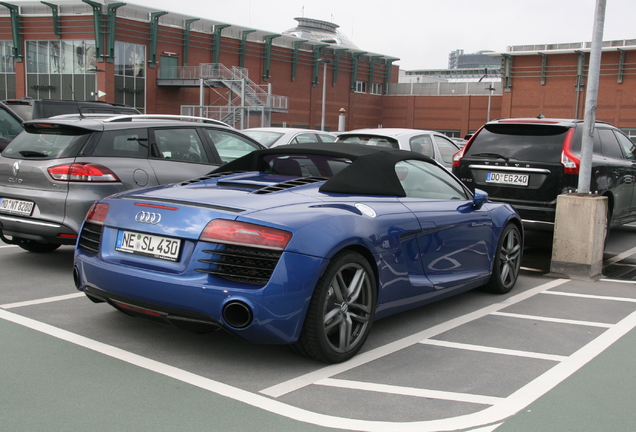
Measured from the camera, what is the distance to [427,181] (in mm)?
5773

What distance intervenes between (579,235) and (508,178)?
1.26 m

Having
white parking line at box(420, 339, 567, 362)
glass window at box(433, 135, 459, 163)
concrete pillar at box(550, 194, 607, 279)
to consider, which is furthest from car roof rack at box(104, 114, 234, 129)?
glass window at box(433, 135, 459, 163)

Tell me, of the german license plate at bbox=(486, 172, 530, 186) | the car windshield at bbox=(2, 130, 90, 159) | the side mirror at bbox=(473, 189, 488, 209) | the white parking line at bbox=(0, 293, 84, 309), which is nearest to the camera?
the white parking line at bbox=(0, 293, 84, 309)

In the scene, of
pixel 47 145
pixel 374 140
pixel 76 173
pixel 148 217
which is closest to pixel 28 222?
pixel 76 173

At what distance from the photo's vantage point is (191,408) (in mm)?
3496

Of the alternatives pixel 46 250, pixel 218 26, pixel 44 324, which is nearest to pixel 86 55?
pixel 218 26

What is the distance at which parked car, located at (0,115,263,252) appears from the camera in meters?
6.58

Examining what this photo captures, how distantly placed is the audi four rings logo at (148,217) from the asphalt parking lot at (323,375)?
0.87 metres

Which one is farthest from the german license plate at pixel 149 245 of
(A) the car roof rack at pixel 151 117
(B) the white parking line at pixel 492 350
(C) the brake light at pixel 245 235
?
(A) the car roof rack at pixel 151 117

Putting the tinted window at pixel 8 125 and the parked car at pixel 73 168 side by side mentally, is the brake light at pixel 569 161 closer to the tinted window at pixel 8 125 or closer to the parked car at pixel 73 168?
the parked car at pixel 73 168

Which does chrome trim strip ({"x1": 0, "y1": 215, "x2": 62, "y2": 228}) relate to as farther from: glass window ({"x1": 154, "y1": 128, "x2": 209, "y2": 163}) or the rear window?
the rear window

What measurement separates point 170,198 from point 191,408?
1.46m

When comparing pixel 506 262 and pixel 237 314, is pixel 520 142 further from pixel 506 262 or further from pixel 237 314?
pixel 237 314

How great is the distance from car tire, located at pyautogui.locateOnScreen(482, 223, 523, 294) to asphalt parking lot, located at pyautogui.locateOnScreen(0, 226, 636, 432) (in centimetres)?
52
